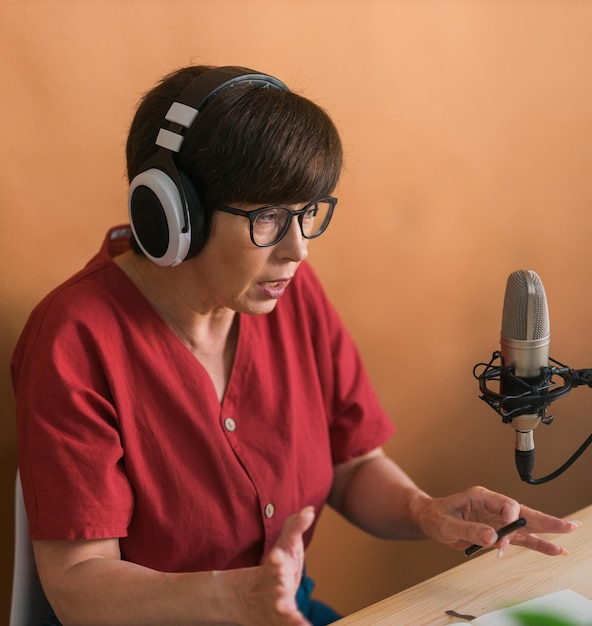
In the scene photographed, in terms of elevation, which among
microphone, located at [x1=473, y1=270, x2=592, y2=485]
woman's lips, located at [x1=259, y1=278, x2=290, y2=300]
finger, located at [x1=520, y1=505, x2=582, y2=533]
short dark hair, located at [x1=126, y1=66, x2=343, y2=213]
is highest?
short dark hair, located at [x1=126, y1=66, x2=343, y2=213]

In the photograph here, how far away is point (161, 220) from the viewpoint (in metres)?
1.21

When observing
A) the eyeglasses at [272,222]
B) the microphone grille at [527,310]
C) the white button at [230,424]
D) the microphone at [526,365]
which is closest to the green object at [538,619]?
the microphone at [526,365]

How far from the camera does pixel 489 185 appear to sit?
2.06m

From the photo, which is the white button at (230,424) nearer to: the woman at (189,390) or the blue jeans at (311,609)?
the woman at (189,390)

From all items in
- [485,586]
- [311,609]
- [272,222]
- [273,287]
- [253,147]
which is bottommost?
[311,609]

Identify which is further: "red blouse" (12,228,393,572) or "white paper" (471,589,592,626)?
"red blouse" (12,228,393,572)

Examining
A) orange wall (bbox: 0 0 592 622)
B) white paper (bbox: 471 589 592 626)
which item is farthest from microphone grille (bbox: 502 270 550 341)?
orange wall (bbox: 0 0 592 622)

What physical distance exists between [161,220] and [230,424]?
0.39 m

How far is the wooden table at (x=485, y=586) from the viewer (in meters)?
1.14

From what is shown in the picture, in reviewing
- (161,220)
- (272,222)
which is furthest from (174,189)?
(272,222)

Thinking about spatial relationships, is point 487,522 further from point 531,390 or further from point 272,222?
point 272,222

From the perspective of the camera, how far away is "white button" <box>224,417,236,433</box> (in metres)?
1.39

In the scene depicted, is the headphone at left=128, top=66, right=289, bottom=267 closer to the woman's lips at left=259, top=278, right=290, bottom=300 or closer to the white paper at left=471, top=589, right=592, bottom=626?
the woman's lips at left=259, top=278, right=290, bottom=300

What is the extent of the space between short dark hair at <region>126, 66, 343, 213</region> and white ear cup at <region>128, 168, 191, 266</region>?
0.05 m
